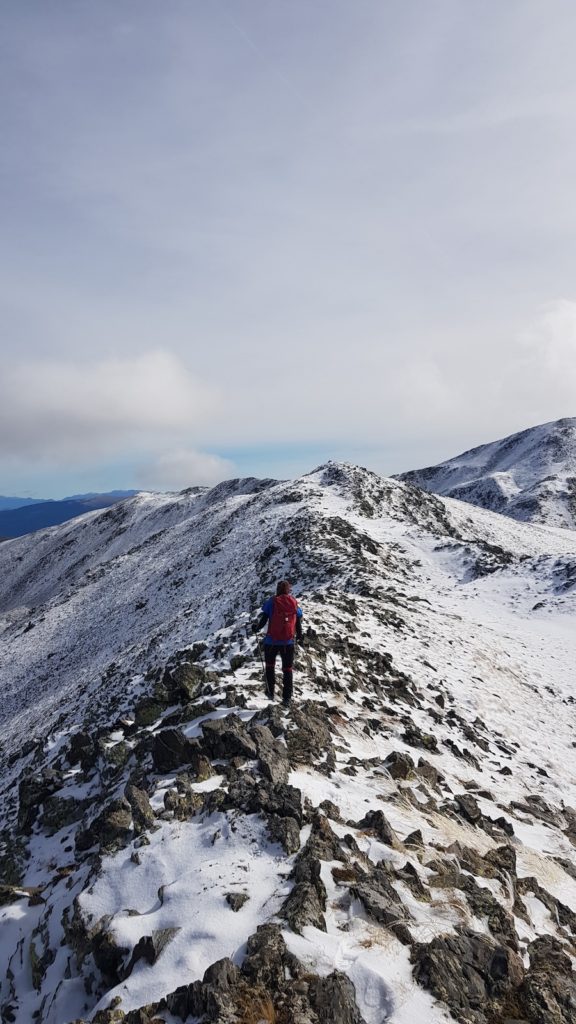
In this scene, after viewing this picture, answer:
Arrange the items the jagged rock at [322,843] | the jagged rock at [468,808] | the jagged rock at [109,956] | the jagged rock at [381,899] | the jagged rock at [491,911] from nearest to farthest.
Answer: the jagged rock at [109,956] → the jagged rock at [381,899] → the jagged rock at [491,911] → the jagged rock at [322,843] → the jagged rock at [468,808]

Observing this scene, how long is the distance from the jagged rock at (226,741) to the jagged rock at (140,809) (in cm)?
147

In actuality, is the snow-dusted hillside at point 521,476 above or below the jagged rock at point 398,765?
above

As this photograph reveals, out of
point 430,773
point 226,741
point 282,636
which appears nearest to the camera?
point 226,741

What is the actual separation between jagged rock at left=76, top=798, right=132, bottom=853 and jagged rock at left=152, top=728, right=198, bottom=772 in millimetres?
1268

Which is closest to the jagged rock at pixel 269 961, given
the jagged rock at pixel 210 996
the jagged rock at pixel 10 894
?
the jagged rock at pixel 210 996

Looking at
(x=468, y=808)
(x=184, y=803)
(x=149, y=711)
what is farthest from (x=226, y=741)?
(x=149, y=711)

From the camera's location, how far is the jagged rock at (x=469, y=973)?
16.8 feet

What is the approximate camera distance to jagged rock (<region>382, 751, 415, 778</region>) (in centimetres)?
1038

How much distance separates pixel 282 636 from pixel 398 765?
3828 millimetres

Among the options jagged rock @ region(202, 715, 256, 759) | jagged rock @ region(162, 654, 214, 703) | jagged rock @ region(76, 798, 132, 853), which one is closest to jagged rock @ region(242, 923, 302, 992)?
jagged rock @ region(76, 798, 132, 853)

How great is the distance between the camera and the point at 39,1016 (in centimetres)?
601

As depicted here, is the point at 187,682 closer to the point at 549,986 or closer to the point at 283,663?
the point at 283,663

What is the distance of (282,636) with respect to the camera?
12.5 m

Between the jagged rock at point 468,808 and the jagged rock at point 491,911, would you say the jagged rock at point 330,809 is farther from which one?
the jagged rock at point 468,808
